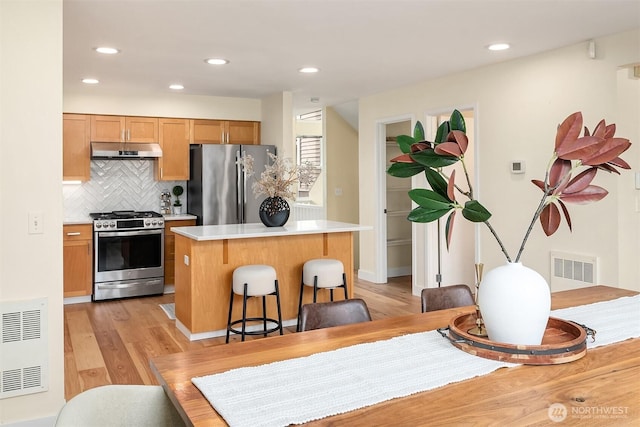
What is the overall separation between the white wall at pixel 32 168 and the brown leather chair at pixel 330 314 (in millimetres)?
1460

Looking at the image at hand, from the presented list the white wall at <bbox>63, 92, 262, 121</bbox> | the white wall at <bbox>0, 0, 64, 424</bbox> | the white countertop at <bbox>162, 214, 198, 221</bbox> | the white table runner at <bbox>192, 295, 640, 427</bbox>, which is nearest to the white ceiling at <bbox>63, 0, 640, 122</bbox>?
the white wall at <bbox>0, 0, 64, 424</bbox>

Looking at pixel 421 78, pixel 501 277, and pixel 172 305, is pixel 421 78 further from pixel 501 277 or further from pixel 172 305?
pixel 501 277

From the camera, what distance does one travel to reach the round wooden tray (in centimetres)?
147

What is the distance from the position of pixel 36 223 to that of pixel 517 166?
12.3ft

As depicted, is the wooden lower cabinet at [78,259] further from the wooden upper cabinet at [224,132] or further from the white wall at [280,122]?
the white wall at [280,122]

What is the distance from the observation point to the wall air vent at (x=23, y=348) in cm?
262

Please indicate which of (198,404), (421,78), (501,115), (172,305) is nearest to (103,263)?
(172,305)

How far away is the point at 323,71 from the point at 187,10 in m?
2.02

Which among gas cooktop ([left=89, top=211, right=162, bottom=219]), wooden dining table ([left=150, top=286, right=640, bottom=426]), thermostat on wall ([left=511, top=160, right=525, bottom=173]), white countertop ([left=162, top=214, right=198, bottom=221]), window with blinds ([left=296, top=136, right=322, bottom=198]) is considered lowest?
wooden dining table ([left=150, top=286, right=640, bottom=426])

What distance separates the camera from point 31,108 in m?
2.67

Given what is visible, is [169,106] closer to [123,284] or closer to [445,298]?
[123,284]

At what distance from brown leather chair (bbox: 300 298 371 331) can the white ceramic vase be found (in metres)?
0.77

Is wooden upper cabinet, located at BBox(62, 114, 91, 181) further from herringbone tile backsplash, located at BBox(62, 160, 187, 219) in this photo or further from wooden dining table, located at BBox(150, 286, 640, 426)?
wooden dining table, located at BBox(150, 286, 640, 426)

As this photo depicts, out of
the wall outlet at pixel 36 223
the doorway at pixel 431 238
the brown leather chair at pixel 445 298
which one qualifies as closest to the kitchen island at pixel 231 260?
the doorway at pixel 431 238
